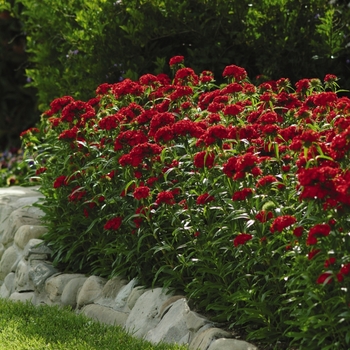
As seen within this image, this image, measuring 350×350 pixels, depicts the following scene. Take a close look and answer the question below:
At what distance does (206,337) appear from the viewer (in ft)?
15.3

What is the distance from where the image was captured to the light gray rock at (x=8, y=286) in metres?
6.91

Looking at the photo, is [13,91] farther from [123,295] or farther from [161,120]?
[161,120]

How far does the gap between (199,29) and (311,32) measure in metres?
1.06

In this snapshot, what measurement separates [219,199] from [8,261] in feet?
9.22

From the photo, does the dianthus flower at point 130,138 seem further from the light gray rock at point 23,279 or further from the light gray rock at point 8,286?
the light gray rock at point 8,286

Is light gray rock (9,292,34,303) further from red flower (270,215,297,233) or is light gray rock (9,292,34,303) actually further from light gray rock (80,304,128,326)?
red flower (270,215,297,233)

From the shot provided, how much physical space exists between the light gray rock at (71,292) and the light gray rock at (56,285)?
0.08m

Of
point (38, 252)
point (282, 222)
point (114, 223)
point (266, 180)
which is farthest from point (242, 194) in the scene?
point (38, 252)

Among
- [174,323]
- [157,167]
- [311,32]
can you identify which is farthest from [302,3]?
[174,323]

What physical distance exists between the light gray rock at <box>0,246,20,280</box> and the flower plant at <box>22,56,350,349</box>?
Answer: 57cm

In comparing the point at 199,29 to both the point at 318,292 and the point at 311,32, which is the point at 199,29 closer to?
the point at 311,32

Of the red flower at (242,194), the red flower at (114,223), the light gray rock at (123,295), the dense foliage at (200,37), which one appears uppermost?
the dense foliage at (200,37)

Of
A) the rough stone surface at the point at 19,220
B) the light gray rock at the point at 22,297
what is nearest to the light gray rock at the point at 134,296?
the light gray rock at the point at 22,297

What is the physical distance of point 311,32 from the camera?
7.81 meters
